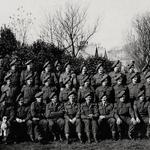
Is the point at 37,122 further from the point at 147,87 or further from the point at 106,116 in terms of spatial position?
the point at 147,87

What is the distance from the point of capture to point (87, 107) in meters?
8.89

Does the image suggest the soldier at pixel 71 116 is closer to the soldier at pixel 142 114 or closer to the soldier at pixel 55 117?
the soldier at pixel 55 117

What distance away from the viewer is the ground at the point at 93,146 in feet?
25.5

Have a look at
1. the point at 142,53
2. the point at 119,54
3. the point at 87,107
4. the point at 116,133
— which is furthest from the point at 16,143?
the point at 119,54

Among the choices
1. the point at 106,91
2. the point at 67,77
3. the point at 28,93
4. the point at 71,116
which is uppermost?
the point at 67,77

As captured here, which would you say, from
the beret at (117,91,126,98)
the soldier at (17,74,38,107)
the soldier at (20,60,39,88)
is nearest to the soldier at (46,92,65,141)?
the soldier at (17,74,38,107)

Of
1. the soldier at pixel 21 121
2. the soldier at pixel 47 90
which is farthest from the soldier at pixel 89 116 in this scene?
the soldier at pixel 21 121

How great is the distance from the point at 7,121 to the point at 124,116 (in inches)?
135

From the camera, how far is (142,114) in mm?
9164

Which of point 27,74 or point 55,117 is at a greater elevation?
point 27,74

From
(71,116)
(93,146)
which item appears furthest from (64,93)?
(93,146)

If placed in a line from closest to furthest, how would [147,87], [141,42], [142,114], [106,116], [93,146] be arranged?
[93,146] → [106,116] → [142,114] → [147,87] → [141,42]

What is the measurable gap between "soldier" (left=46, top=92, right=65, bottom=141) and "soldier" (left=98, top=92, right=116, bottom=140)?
1.13 metres

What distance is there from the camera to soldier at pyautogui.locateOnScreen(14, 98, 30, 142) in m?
8.74
